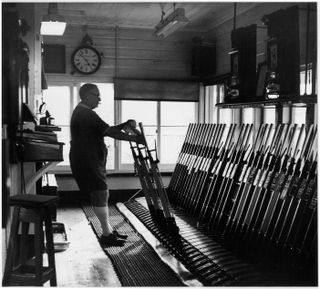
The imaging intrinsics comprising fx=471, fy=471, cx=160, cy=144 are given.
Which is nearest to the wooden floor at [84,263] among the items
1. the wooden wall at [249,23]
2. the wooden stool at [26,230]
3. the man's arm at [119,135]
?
the wooden stool at [26,230]

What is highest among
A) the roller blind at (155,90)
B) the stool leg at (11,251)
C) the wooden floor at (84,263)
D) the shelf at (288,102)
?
the roller blind at (155,90)

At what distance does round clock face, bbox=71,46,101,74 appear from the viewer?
741cm

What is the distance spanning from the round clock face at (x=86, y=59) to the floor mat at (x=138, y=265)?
10.4 ft

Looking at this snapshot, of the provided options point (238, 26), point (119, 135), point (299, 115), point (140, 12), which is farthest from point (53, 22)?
point (299, 115)

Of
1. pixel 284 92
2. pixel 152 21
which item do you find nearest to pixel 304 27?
pixel 284 92

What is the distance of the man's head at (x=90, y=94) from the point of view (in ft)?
15.0

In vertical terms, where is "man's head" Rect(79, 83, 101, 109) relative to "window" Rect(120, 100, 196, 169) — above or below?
above

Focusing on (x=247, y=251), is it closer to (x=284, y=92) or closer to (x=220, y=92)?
(x=284, y=92)

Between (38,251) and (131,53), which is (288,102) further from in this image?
(131,53)

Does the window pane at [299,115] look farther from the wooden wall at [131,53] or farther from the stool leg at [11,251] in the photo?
the stool leg at [11,251]

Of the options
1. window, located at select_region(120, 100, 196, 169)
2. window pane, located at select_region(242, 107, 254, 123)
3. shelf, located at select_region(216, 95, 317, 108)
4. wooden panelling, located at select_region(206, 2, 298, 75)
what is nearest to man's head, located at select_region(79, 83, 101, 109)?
shelf, located at select_region(216, 95, 317, 108)

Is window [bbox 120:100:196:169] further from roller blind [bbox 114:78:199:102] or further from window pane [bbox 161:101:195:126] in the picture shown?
roller blind [bbox 114:78:199:102]

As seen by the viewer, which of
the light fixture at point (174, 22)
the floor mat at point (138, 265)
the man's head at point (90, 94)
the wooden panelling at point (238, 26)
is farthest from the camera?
the wooden panelling at point (238, 26)

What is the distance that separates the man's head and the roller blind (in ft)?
9.47
